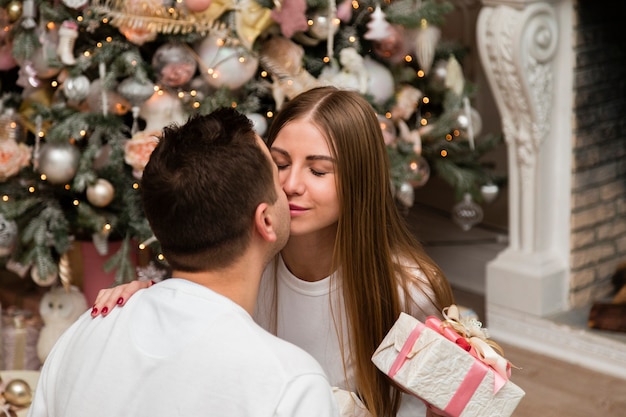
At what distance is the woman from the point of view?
6.53ft

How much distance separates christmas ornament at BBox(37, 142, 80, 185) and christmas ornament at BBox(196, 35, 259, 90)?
0.47m

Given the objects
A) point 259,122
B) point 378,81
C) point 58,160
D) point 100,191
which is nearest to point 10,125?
point 58,160

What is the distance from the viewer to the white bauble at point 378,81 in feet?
10.8

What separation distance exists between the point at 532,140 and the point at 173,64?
4.17 feet

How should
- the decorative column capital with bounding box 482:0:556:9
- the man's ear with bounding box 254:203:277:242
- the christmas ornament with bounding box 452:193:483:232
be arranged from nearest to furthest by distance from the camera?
the man's ear with bounding box 254:203:277:242 → the decorative column capital with bounding box 482:0:556:9 → the christmas ornament with bounding box 452:193:483:232

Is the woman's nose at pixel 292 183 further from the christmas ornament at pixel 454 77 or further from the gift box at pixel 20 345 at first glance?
the gift box at pixel 20 345

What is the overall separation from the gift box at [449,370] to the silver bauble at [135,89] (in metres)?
1.51

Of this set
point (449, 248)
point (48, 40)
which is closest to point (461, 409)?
point (48, 40)

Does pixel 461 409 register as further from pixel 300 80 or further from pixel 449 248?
pixel 449 248

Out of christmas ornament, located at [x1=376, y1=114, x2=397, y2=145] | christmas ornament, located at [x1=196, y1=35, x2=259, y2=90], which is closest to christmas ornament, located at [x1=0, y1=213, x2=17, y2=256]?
christmas ornament, located at [x1=196, y1=35, x2=259, y2=90]

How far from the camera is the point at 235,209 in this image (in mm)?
1469

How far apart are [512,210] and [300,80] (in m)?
0.97

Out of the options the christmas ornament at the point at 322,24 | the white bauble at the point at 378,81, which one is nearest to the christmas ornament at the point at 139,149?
the christmas ornament at the point at 322,24

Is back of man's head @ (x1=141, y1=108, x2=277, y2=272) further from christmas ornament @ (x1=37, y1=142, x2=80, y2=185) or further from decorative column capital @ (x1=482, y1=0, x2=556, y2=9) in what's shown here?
decorative column capital @ (x1=482, y1=0, x2=556, y2=9)
